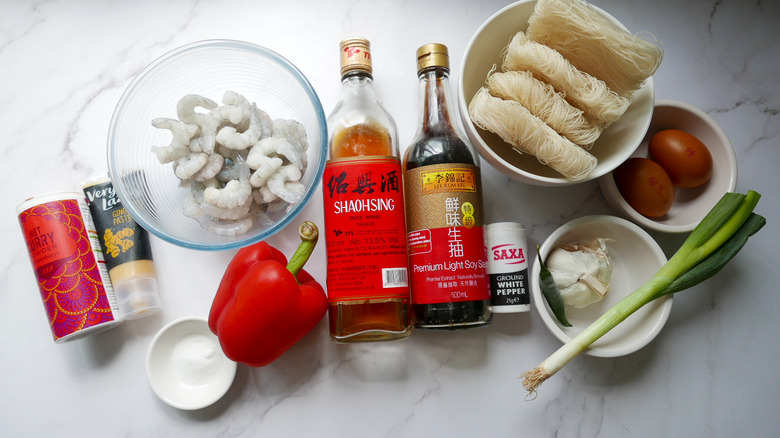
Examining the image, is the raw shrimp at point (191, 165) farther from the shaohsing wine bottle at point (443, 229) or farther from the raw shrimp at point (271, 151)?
the shaohsing wine bottle at point (443, 229)

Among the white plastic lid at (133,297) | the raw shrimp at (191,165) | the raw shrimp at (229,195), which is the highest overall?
the raw shrimp at (191,165)

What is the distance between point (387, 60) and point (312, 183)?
31 centimetres

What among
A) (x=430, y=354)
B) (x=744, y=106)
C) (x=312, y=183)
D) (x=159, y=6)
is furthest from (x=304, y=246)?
(x=744, y=106)

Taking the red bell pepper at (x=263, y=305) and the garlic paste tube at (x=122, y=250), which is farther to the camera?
the garlic paste tube at (x=122, y=250)

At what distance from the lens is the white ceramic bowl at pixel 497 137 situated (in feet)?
2.57

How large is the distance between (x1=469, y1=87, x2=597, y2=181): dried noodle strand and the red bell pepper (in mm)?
335

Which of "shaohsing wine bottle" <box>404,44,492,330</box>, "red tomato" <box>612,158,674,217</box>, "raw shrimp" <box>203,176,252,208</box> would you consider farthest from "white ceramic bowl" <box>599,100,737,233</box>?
"raw shrimp" <box>203,176,252,208</box>

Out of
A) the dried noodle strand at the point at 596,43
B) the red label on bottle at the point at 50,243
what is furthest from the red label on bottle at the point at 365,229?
the red label on bottle at the point at 50,243

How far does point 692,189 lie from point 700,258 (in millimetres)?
164

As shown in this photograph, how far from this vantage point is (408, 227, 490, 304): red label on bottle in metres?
0.78

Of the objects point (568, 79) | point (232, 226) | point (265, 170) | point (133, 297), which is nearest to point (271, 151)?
point (265, 170)

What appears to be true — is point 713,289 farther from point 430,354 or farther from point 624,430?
point 430,354

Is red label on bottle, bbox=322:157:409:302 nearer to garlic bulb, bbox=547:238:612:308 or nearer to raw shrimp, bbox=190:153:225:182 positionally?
raw shrimp, bbox=190:153:225:182

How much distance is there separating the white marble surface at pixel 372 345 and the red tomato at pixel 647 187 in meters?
0.09
